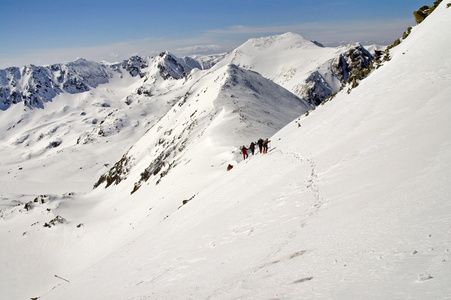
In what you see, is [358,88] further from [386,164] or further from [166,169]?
[166,169]

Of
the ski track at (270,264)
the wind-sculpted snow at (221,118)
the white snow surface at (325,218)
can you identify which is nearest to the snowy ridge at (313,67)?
the wind-sculpted snow at (221,118)

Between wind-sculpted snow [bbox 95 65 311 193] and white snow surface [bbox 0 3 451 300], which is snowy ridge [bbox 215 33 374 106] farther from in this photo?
white snow surface [bbox 0 3 451 300]

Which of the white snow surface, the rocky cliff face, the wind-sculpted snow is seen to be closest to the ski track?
the white snow surface

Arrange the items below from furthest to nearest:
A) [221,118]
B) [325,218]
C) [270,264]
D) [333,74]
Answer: [333,74], [221,118], [325,218], [270,264]

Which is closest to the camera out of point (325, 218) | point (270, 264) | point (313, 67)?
point (270, 264)

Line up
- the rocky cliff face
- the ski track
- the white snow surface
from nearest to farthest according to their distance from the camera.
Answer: the white snow surface → the ski track → the rocky cliff face

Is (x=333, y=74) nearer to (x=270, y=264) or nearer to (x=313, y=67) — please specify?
(x=313, y=67)

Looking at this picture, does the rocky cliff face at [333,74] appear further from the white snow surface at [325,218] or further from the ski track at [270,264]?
the ski track at [270,264]

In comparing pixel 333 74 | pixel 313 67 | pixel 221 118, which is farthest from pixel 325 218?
pixel 313 67

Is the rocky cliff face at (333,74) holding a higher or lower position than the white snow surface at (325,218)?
higher

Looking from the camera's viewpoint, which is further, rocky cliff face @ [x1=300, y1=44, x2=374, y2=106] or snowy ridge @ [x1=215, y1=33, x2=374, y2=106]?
snowy ridge @ [x1=215, y1=33, x2=374, y2=106]

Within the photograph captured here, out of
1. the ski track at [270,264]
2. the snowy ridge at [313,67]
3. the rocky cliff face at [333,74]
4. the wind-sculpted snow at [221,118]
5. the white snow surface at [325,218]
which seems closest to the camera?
the white snow surface at [325,218]

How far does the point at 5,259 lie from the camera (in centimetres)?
3597

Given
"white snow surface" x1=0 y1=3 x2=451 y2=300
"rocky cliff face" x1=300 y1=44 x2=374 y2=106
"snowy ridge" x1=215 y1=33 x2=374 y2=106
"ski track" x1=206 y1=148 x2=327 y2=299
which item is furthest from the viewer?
"snowy ridge" x1=215 y1=33 x2=374 y2=106
